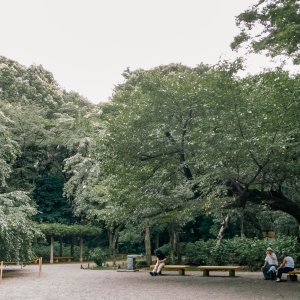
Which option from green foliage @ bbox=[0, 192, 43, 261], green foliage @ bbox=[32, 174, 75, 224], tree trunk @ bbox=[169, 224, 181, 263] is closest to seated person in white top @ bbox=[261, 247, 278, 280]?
tree trunk @ bbox=[169, 224, 181, 263]

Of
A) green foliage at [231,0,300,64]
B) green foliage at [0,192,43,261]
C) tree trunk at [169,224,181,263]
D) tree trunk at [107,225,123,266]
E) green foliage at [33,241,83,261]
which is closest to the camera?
green foliage at [231,0,300,64]

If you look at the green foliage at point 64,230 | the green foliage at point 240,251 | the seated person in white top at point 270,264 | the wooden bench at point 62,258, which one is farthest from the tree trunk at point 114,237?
the seated person in white top at point 270,264

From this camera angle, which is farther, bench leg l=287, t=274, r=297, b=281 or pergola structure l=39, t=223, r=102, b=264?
pergola structure l=39, t=223, r=102, b=264

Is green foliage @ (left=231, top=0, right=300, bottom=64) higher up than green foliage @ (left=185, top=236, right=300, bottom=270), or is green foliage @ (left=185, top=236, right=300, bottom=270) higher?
green foliage @ (left=231, top=0, right=300, bottom=64)

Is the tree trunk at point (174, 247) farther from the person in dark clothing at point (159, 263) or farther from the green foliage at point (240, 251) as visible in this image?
the person in dark clothing at point (159, 263)

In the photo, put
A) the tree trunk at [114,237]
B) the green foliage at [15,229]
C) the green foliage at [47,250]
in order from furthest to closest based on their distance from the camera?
1. the green foliage at [47,250]
2. the tree trunk at [114,237]
3. the green foliage at [15,229]

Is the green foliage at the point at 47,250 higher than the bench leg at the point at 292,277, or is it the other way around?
the green foliage at the point at 47,250

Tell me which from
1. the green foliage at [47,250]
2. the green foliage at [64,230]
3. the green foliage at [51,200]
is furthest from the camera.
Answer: the green foliage at [51,200]

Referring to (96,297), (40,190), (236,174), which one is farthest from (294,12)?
(40,190)

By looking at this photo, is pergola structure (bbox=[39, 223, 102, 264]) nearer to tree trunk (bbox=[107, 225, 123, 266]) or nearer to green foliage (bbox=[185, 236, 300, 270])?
tree trunk (bbox=[107, 225, 123, 266])

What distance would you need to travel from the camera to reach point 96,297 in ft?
36.2

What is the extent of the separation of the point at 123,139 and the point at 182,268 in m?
6.99

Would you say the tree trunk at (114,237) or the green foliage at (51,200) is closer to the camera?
the tree trunk at (114,237)

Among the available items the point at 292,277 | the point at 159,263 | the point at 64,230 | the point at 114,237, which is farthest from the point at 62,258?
the point at 292,277
